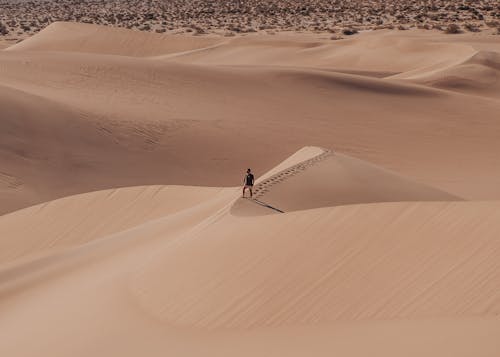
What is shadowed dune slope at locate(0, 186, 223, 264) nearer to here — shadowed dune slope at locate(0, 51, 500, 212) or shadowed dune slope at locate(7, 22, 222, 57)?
shadowed dune slope at locate(0, 51, 500, 212)

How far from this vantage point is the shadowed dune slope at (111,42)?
149ft

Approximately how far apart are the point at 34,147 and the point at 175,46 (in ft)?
93.0

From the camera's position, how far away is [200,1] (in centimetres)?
7456

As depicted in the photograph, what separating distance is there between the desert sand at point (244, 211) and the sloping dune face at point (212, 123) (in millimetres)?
83

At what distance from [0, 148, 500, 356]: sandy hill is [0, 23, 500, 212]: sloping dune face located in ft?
24.3

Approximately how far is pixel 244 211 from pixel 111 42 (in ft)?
123

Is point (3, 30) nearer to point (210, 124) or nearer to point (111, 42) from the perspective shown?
point (111, 42)

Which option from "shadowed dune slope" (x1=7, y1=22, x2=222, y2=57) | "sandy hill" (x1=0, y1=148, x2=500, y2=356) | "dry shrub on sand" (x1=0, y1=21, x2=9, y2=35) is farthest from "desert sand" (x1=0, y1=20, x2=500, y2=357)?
"dry shrub on sand" (x1=0, y1=21, x2=9, y2=35)

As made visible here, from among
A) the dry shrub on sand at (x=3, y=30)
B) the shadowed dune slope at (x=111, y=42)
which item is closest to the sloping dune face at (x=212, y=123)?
the shadowed dune slope at (x=111, y=42)

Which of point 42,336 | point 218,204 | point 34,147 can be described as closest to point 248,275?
point 42,336

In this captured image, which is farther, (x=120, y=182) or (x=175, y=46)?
(x=175, y=46)

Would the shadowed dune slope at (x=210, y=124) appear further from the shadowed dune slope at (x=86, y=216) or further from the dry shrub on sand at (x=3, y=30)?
the dry shrub on sand at (x=3, y=30)

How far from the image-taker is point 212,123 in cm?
2228

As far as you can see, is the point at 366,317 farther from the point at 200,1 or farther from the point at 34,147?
the point at 200,1
